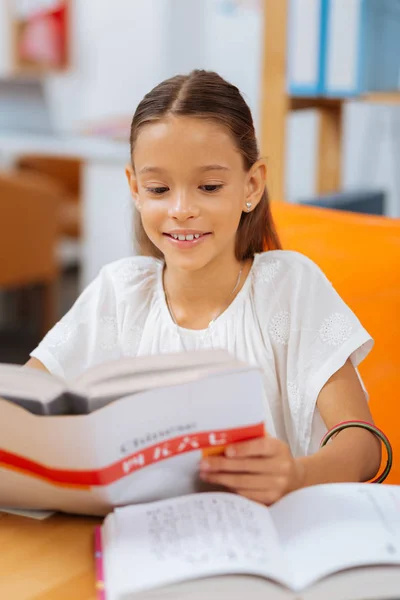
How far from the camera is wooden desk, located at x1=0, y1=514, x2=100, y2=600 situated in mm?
798

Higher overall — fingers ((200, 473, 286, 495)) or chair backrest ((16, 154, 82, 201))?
fingers ((200, 473, 286, 495))

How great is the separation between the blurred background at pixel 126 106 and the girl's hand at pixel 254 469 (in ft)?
4.28

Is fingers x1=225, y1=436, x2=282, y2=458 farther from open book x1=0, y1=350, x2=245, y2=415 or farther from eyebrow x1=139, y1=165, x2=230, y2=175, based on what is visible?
eyebrow x1=139, y1=165, x2=230, y2=175

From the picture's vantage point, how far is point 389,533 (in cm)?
83

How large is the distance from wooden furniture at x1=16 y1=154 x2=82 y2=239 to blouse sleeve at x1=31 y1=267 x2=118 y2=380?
3.23 meters

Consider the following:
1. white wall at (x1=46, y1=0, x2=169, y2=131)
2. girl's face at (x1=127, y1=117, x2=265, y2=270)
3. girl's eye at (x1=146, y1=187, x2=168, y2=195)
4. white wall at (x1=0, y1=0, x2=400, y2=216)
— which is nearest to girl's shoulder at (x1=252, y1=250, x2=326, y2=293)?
girl's face at (x1=127, y1=117, x2=265, y2=270)

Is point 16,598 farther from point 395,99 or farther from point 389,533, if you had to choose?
point 395,99

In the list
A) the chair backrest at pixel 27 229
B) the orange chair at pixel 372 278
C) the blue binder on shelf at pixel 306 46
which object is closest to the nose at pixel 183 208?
the orange chair at pixel 372 278

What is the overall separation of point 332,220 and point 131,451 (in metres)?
0.87

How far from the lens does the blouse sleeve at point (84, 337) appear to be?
4.13ft

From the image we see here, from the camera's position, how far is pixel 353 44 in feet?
6.95

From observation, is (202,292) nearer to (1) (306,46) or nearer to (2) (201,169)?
(2) (201,169)

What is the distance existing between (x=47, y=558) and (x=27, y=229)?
3.03m

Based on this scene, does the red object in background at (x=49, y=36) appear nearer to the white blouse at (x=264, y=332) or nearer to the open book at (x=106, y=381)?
the white blouse at (x=264, y=332)
